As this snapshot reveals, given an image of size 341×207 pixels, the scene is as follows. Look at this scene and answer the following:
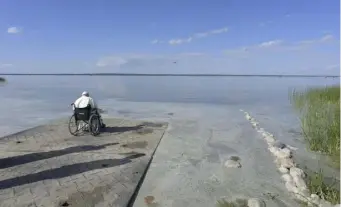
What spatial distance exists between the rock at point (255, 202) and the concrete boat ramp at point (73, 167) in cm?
153

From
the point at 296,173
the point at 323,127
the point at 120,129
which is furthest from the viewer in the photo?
the point at 120,129

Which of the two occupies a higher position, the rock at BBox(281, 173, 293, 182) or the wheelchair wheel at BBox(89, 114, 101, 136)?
the wheelchair wheel at BBox(89, 114, 101, 136)

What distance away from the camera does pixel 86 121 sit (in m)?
8.40

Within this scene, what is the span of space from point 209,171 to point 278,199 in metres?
1.49

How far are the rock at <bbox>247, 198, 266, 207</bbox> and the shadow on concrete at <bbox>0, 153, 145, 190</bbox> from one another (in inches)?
93.7

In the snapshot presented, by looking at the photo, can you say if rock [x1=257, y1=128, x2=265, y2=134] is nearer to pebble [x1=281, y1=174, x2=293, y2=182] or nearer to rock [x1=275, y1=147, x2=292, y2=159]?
rock [x1=275, y1=147, x2=292, y2=159]

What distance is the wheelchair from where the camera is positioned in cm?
821

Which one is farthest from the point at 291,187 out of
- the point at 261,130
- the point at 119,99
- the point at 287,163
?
the point at 119,99

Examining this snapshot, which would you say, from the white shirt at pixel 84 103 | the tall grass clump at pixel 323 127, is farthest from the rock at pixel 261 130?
the white shirt at pixel 84 103

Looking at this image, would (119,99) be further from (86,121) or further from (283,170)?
(283,170)

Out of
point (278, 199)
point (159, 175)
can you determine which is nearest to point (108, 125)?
point (159, 175)

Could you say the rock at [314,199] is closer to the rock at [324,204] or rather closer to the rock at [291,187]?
the rock at [324,204]

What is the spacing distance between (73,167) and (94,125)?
284 cm

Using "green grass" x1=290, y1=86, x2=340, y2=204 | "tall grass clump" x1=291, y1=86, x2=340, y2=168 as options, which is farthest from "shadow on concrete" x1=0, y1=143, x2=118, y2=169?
"tall grass clump" x1=291, y1=86, x2=340, y2=168
